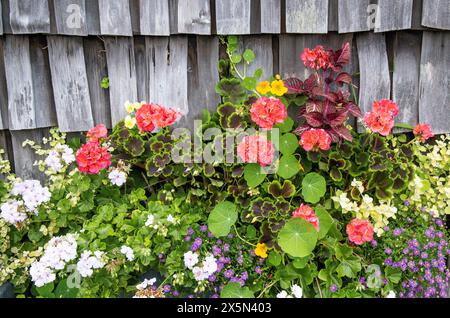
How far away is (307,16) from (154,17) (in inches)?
37.7

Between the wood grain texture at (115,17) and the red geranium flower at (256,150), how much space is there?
1.00m

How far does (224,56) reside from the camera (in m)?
2.92

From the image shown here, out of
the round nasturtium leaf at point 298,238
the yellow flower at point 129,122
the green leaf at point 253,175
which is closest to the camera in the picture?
the round nasturtium leaf at point 298,238

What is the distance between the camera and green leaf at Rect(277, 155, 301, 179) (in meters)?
2.67

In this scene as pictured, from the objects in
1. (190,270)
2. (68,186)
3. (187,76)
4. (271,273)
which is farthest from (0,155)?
(271,273)

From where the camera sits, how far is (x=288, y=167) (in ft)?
8.80

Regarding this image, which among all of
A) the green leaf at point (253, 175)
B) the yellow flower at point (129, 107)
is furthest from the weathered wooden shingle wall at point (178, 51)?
the green leaf at point (253, 175)

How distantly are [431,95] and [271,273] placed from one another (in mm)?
1634

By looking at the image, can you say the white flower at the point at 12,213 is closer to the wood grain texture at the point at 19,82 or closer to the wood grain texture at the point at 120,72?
the wood grain texture at the point at 19,82

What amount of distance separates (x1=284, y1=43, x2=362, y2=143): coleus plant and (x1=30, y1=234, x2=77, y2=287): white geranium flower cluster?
148 centimetres

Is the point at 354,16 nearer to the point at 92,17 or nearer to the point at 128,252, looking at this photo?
the point at 92,17

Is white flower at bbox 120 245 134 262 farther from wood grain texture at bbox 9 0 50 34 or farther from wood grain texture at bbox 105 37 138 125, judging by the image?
wood grain texture at bbox 9 0 50 34

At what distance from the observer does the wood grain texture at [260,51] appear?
2875mm

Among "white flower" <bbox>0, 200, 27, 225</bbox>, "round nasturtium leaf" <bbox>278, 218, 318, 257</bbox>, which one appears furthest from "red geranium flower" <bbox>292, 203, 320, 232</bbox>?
"white flower" <bbox>0, 200, 27, 225</bbox>
